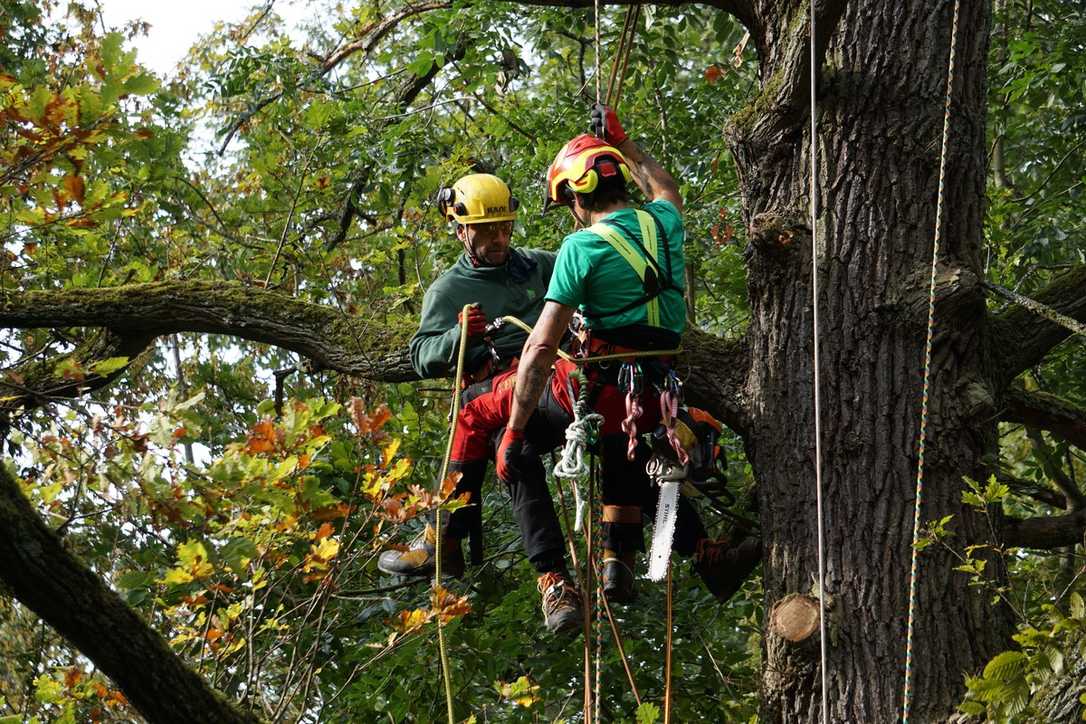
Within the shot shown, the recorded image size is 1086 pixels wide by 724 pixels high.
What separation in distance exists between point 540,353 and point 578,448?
1.07ft

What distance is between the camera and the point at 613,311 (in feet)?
14.4

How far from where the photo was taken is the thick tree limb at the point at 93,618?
2.72 meters

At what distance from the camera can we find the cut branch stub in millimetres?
3865

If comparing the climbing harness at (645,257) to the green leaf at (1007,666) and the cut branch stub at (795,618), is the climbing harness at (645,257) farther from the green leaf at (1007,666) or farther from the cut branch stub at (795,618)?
the green leaf at (1007,666)

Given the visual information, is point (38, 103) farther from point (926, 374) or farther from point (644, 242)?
point (926, 374)

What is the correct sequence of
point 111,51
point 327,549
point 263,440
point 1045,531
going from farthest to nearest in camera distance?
1. point 1045,531
2. point 327,549
3. point 263,440
4. point 111,51

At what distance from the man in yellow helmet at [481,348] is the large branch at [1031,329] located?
4.80 ft

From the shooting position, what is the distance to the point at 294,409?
391 cm

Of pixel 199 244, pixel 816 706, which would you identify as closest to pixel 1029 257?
pixel 816 706

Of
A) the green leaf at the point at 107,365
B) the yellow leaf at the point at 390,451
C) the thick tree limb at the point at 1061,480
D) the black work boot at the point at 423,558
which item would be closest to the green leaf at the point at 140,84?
the green leaf at the point at 107,365

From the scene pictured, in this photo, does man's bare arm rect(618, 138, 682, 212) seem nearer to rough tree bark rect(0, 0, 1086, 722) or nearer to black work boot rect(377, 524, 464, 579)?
rough tree bark rect(0, 0, 1086, 722)

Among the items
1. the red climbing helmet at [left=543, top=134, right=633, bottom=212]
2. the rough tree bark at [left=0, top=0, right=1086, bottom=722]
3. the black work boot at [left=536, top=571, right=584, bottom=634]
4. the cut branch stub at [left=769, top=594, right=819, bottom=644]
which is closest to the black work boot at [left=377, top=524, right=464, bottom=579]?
the black work boot at [left=536, top=571, right=584, bottom=634]

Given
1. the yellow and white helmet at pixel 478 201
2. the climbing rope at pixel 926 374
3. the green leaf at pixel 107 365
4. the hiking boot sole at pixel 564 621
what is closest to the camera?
the green leaf at pixel 107 365

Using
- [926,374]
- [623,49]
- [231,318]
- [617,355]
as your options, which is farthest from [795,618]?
[623,49]
